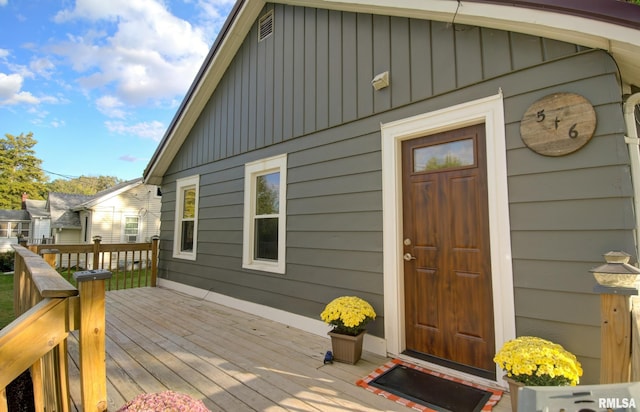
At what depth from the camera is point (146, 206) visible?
611 inches

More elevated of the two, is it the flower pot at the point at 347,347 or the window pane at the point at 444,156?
the window pane at the point at 444,156

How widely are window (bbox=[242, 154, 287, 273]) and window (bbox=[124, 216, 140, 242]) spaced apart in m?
13.2

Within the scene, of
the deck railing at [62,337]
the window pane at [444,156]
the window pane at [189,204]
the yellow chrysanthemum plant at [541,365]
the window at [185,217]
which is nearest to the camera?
the deck railing at [62,337]

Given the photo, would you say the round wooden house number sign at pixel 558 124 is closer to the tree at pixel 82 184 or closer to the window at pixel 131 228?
the window at pixel 131 228

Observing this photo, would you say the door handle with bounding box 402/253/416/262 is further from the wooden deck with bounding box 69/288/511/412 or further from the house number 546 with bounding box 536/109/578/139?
the house number 546 with bounding box 536/109/578/139

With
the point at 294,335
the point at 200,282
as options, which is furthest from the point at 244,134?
the point at 294,335

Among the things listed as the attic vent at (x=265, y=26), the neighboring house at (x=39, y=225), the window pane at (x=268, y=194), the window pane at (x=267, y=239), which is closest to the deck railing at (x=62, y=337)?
the window pane at (x=267, y=239)

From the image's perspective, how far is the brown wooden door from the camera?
8.11 ft

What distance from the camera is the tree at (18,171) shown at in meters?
22.9

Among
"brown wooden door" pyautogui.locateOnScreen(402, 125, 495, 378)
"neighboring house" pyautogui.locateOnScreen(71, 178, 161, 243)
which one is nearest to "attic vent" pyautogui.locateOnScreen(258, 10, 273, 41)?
"brown wooden door" pyautogui.locateOnScreen(402, 125, 495, 378)

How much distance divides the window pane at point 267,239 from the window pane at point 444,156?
7.72 ft

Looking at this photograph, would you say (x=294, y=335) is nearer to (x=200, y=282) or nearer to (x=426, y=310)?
(x=426, y=310)

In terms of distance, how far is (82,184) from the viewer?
37.9 m

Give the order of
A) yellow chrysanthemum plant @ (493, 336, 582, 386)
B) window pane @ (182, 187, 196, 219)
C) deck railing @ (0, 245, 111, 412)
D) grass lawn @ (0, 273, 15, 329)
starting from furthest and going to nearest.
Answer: window pane @ (182, 187, 196, 219)
grass lawn @ (0, 273, 15, 329)
yellow chrysanthemum plant @ (493, 336, 582, 386)
deck railing @ (0, 245, 111, 412)
